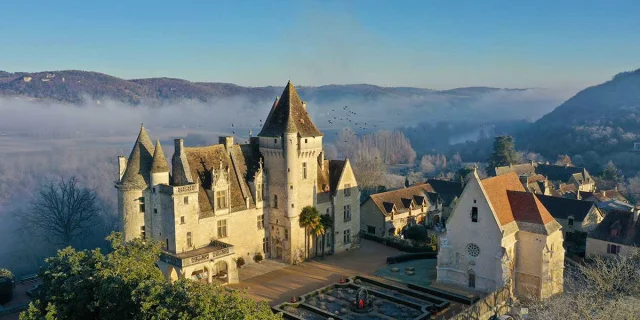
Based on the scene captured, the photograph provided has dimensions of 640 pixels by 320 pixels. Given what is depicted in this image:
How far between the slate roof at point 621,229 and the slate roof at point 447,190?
84.8ft

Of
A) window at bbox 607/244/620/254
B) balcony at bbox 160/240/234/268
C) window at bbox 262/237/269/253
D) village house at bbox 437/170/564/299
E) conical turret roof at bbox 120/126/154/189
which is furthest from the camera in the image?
window at bbox 262/237/269/253

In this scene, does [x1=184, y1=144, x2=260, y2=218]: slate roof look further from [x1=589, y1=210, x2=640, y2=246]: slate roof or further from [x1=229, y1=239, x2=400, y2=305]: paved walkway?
[x1=589, y1=210, x2=640, y2=246]: slate roof

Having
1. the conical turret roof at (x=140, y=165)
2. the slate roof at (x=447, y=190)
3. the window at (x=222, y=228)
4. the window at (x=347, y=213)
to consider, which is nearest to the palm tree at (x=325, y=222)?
the window at (x=347, y=213)

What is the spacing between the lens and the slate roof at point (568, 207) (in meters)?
55.0

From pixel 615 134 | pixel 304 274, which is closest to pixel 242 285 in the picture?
pixel 304 274

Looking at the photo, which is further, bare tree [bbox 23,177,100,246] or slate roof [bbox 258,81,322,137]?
bare tree [bbox 23,177,100,246]

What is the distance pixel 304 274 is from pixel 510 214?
18.9 m

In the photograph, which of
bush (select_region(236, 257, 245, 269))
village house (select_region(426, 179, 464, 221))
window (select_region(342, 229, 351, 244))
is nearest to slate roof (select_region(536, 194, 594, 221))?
village house (select_region(426, 179, 464, 221))

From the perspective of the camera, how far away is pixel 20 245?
6359cm

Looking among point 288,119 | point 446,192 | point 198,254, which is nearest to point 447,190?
point 446,192

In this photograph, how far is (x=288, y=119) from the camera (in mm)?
45375

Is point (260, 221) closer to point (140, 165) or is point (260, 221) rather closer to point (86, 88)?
point (140, 165)

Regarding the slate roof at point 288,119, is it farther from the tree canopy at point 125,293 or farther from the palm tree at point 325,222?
the tree canopy at point 125,293

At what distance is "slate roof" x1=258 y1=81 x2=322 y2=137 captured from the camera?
45.5 metres
